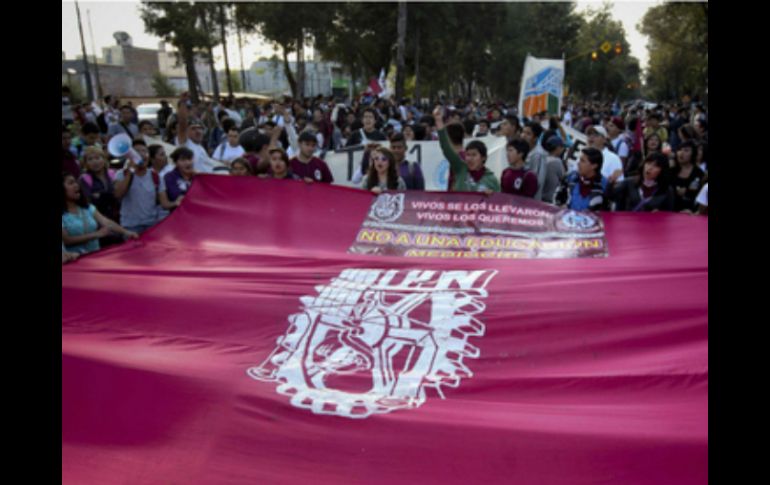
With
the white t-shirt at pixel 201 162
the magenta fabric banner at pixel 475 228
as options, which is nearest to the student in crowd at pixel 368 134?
the white t-shirt at pixel 201 162

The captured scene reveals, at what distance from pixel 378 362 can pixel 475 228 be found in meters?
1.99

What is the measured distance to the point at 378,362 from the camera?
11.5 ft

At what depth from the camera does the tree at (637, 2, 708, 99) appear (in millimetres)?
43844

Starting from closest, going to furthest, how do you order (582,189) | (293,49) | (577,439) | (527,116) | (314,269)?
1. (577,439)
2. (314,269)
3. (582,189)
4. (527,116)
5. (293,49)

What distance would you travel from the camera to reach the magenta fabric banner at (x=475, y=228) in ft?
15.9

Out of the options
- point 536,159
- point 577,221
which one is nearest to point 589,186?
point 577,221

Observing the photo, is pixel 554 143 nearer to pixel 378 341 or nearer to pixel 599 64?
pixel 378 341

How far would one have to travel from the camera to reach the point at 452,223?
5.23 meters

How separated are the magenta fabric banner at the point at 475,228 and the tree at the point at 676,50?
124 ft

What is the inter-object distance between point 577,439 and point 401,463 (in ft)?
2.57

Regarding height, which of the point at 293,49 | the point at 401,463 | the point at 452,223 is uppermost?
the point at 293,49

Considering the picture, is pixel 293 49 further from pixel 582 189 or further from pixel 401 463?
pixel 401 463

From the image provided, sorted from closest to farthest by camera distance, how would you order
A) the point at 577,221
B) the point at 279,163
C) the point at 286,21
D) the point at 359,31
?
the point at 577,221 → the point at 279,163 → the point at 286,21 → the point at 359,31
